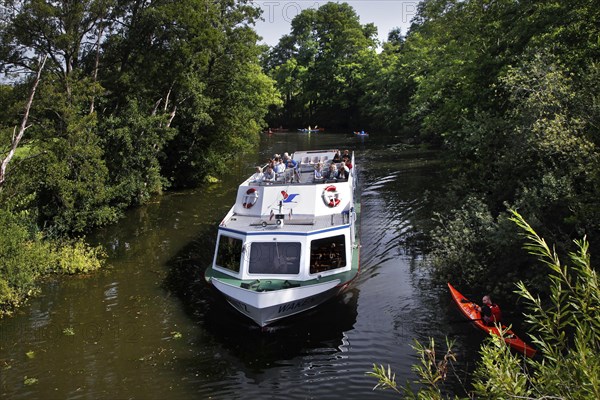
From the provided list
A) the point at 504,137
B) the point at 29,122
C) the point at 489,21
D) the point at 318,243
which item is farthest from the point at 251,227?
the point at 489,21

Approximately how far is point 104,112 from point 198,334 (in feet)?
56.4

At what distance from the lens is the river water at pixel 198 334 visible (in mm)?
11297

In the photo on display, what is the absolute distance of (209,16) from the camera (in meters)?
28.7

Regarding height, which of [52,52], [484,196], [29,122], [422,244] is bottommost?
[422,244]

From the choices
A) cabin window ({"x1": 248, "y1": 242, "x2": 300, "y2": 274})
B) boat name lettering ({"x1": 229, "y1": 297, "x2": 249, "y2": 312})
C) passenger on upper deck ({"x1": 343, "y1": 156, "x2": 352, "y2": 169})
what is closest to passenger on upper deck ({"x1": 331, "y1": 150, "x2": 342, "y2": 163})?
passenger on upper deck ({"x1": 343, "y1": 156, "x2": 352, "y2": 169})

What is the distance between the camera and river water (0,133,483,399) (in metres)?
11.3

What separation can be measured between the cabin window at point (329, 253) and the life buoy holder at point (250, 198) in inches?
143

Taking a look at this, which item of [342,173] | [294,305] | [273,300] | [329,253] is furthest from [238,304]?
[342,173]

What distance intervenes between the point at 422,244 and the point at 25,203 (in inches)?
632

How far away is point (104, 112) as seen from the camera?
86.6 ft

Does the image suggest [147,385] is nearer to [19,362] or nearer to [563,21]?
[19,362]

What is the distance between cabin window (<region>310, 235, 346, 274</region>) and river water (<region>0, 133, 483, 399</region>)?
1175 millimetres

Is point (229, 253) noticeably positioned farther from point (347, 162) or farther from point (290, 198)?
point (347, 162)

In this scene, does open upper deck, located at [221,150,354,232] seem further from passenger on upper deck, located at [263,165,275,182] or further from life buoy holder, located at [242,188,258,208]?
passenger on upper deck, located at [263,165,275,182]
